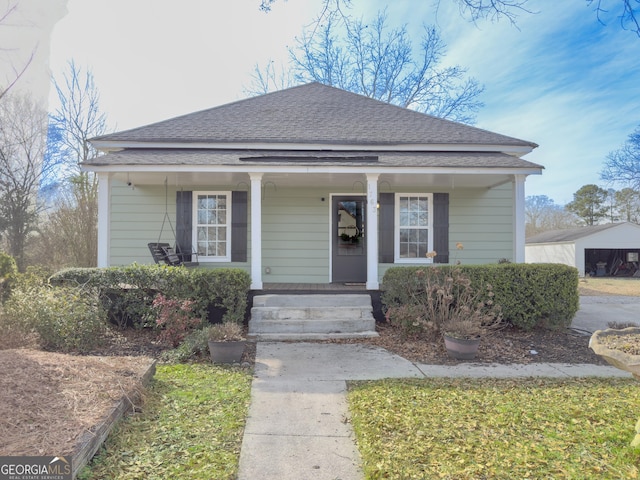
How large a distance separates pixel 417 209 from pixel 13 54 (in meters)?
7.46

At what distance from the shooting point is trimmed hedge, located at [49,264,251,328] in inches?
236

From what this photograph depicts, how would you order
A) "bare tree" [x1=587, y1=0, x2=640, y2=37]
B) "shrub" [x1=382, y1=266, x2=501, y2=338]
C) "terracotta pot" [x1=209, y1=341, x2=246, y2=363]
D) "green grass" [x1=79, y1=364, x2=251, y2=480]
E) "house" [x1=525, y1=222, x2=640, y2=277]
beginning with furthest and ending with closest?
"house" [x1=525, y1=222, x2=640, y2=277]
"shrub" [x1=382, y1=266, x2=501, y2=338]
"terracotta pot" [x1=209, y1=341, x2=246, y2=363]
"bare tree" [x1=587, y1=0, x2=640, y2=37]
"green grass" [x1=79, y1=364, x2=251, y2=480]

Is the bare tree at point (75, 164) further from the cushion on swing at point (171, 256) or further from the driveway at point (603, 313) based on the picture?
the driveway at point (603, 313)

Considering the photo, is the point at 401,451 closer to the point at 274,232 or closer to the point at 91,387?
the point at 91,387

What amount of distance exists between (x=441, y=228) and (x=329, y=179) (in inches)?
113

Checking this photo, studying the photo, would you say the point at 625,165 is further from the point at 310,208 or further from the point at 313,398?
the point at 313,398

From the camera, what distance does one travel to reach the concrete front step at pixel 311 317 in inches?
243

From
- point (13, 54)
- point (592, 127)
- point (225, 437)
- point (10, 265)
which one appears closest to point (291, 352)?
point (225, 437)

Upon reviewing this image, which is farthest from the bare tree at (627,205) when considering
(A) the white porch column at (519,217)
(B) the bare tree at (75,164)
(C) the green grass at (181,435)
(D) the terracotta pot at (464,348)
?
(B) the bare tree at (75,164)

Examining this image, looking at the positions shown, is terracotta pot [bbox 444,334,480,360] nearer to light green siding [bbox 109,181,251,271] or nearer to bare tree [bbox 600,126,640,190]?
light green siding [bbox 109,181,251,271]

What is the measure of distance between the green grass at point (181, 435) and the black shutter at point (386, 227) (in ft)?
16.9

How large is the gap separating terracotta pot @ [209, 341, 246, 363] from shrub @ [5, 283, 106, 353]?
190 cm

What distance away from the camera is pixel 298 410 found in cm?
337

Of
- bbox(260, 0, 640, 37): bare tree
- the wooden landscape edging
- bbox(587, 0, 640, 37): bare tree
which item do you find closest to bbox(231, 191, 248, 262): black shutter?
bbox(260, 0, 640, 37): bare tree
